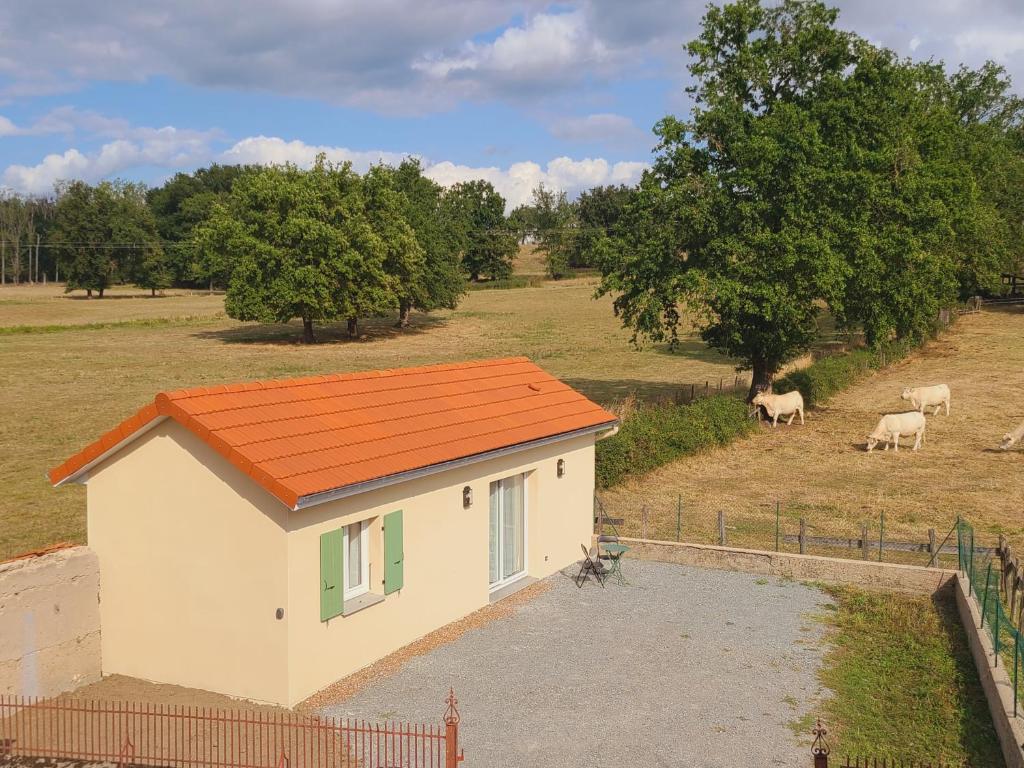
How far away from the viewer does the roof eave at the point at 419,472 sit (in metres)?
11.1

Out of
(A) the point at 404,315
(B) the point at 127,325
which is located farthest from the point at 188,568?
(B) the point at 127,325

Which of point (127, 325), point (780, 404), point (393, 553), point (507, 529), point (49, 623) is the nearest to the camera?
point (49, 623)

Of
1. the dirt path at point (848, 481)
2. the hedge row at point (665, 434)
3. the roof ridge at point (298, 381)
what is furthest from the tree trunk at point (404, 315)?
the roof ridge at point (298, 381)

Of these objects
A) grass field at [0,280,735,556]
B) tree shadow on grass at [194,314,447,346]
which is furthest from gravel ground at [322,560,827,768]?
tree shadow on grass at [194,314,447,346]

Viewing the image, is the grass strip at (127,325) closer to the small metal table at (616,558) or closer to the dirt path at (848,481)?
the dirt path at (848,481)

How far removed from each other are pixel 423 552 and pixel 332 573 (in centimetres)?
205

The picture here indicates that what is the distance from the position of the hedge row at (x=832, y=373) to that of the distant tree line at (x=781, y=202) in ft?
5.53

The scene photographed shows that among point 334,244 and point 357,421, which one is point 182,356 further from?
point 357,421

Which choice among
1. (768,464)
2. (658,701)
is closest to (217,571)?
(658,701)

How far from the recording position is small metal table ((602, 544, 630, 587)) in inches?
654

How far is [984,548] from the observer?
17.3 metres

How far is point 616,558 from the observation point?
16547mm

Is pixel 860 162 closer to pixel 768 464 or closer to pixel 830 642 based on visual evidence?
pixel 768 464

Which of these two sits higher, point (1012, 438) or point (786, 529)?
point (1012, 438)
